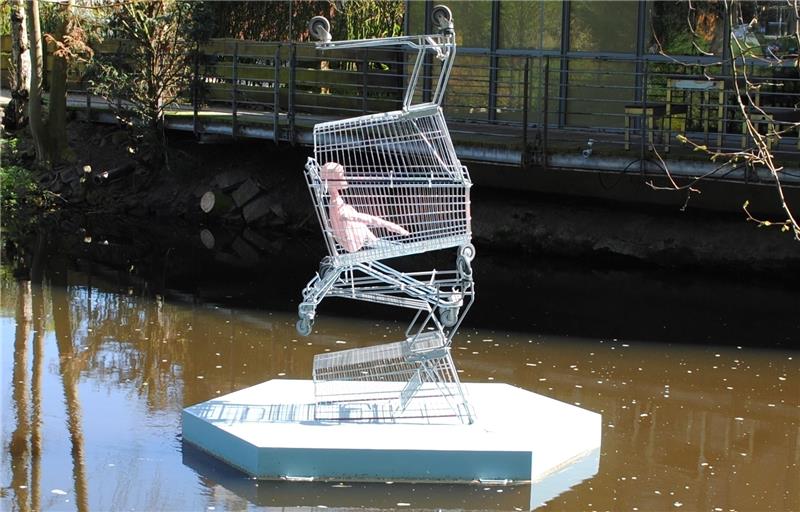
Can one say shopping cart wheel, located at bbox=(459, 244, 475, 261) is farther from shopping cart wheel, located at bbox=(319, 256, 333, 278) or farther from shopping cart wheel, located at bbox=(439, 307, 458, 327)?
shopping cart wheel, located at bbox=(319, 256, 333, 278)

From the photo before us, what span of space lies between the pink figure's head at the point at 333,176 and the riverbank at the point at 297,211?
7.89 m

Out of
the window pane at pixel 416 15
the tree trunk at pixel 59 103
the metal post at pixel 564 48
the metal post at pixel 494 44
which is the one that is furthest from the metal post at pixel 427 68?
the tree trunk at pixel 59 103

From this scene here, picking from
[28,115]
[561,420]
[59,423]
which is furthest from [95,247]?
[561,420]

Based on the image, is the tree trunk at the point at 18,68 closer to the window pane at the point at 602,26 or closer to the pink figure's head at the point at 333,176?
the window pane at the point at 602,26

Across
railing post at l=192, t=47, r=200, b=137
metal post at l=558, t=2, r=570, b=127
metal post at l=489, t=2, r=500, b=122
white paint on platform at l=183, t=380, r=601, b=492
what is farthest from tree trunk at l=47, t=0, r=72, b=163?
white paint on platform at l=183, t=380, r=601, b=492

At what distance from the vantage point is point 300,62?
19.2 meters

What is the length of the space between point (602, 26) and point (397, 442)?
9.73 metres

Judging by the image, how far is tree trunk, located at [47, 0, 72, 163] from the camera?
1773 centimetres

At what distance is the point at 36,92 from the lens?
687 inches

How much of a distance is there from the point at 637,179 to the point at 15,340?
728cm

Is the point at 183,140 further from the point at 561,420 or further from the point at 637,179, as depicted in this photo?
the point at 561,420

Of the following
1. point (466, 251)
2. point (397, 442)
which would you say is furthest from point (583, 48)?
point (397, 442)

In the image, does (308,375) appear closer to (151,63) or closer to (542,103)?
(542,103)

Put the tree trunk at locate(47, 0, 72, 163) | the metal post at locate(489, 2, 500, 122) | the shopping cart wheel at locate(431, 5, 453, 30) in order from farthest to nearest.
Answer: the tree trunk at locate(47, 0, 72, 163) → the metal post at locate(489, 2, 500, 122) → the shopping cart wheel at locate(431, 5, 453, 30)
